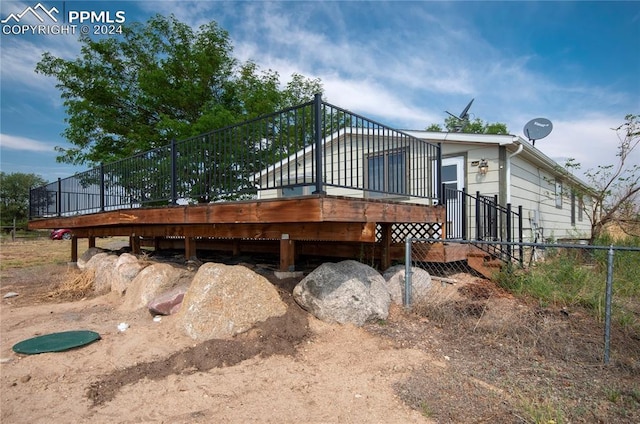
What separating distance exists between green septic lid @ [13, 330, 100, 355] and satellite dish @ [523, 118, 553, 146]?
10.4m

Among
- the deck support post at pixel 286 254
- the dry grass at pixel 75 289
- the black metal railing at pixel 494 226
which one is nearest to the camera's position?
the deck support post at pixel 286 254

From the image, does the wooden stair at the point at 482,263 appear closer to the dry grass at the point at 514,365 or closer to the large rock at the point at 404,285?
the dry grass at the point at 514,365

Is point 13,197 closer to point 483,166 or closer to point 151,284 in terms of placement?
point 151,284

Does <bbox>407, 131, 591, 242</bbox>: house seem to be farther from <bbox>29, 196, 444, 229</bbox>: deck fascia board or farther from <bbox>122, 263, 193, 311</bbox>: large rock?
<bbox>122, 263, 193, 311</bbox>: large rock

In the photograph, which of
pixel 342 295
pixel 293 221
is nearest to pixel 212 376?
pixel 293 221

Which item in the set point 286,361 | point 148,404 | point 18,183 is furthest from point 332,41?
point 18,183

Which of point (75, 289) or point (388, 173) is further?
point (75, 289)

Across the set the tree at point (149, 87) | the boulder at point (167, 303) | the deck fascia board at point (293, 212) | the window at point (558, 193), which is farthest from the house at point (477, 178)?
the tree at point (149, 87)

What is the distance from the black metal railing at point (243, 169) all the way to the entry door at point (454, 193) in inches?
24.9

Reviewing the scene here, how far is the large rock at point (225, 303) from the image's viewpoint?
3.88 metres

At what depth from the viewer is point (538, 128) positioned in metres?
9.33

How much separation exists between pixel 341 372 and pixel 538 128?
9.11 metres

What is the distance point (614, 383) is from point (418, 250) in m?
3.14

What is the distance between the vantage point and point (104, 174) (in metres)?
7.29
